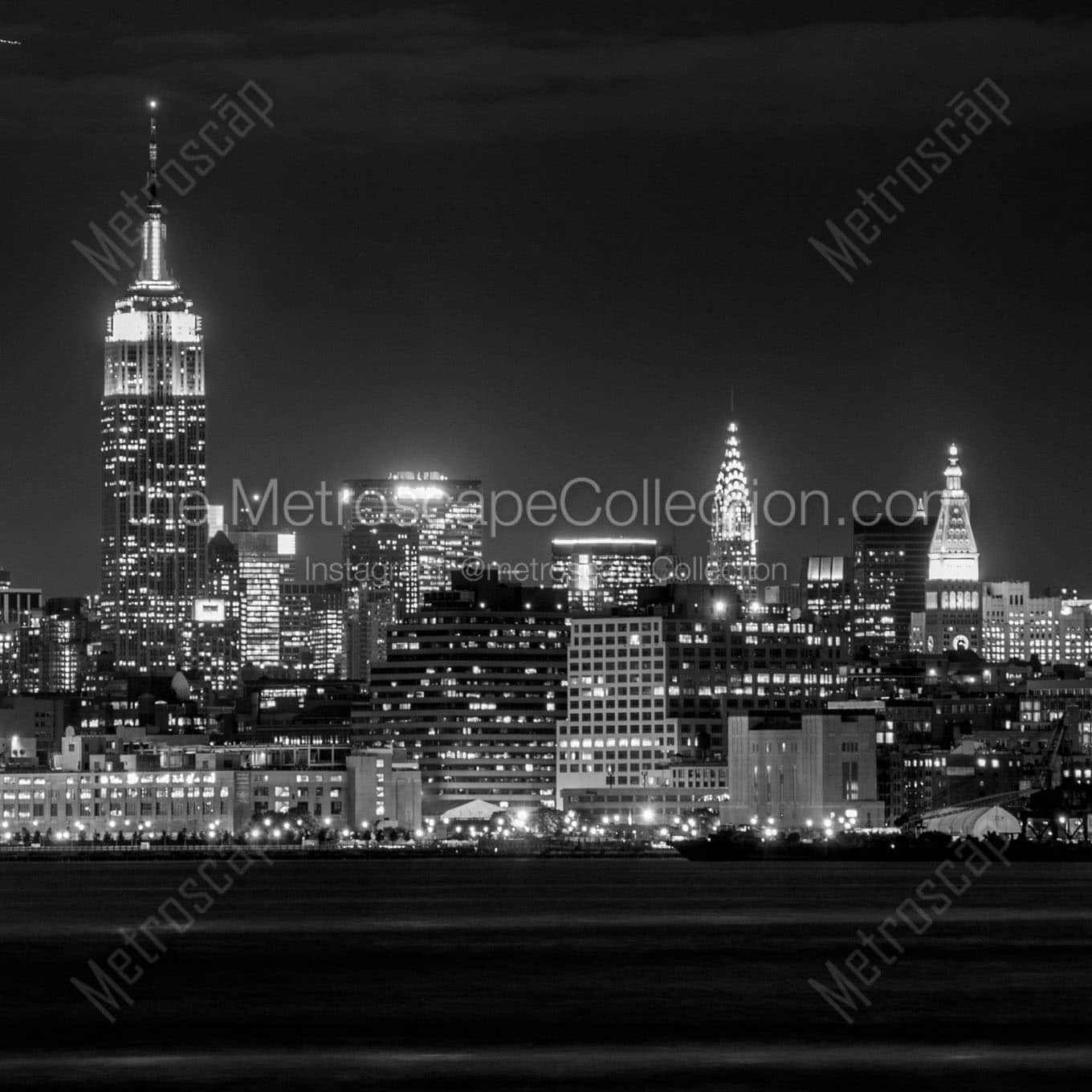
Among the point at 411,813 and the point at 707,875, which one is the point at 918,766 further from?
the point at 707,875

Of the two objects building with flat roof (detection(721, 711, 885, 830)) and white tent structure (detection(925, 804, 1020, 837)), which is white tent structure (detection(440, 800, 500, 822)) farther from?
white tent structure (detection(925, 804, 1020, 837))

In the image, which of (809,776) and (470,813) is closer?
(809,776)

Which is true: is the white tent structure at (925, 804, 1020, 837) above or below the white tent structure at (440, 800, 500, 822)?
below

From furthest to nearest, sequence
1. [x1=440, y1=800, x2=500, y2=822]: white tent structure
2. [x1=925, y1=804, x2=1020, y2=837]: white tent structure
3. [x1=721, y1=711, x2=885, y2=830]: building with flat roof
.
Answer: [x1=440, y1=800, x2=500, y2=822]: white tent structure < [x1=721, y1=711, x2=885, y2=830]: building with flat roof < [x1=925, y1=804, x2=1020, y2=837]: white tent structure

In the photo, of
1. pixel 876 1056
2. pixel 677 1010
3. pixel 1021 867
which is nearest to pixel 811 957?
pixel 677 1010

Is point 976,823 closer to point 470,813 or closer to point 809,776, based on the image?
point 809,776

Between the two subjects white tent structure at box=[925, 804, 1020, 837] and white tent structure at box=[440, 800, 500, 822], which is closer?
white tent structure at box=[925, 804, 1020, 837]

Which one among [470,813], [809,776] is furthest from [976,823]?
[470,813]

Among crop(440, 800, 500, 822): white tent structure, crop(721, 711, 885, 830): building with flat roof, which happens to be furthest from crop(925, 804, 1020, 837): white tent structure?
crop(440, 800, 500, 822): white tent structure
